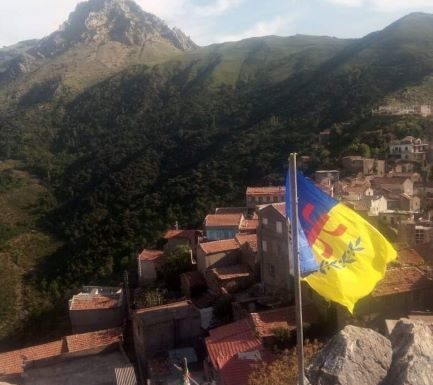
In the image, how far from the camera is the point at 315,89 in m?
103

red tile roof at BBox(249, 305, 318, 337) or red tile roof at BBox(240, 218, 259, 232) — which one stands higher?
red tile roof at BBox(249, 305, 318, 337)

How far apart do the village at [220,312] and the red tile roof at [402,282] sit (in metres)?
0.04

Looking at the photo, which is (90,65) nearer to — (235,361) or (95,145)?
(95,145)

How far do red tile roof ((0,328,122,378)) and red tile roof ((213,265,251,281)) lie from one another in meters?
6.10

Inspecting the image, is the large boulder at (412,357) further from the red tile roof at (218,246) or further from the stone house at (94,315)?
the stone house at (94,315)

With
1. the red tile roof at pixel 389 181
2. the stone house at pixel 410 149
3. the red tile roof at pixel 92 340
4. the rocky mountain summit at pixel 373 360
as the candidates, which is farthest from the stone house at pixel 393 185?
the rocky mountain summit at pixel 373 360

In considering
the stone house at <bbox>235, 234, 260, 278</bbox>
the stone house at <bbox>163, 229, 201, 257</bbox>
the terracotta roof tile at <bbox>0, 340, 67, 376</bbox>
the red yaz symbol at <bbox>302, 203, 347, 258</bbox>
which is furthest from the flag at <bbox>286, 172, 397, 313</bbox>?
the stone house at <bbox>163, 229, 201, 257</bbox>

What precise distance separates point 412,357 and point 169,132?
4117 inches

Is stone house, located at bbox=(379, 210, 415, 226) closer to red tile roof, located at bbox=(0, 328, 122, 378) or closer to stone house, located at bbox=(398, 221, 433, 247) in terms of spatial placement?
stone house, located at bbox=(398, 221, 433, 247)

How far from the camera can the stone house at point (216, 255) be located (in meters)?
29.4

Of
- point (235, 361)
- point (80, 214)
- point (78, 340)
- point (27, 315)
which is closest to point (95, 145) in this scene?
point (80, 214)

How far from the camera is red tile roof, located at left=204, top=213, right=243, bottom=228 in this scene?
3791 centimetres

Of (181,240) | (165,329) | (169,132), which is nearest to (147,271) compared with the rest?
(181,240)

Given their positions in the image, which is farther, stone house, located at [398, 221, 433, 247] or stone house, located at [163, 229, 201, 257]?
stone house, located at [163, 229, 201, 257]
